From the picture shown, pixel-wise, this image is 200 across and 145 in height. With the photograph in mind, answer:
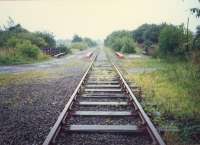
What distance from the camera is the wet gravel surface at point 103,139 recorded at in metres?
4.61

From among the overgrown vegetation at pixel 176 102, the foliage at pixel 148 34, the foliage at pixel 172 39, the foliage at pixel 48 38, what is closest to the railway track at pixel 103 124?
the overgrown vegetation at pixel 176 102

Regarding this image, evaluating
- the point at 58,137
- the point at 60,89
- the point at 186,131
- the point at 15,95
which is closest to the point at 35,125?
the point at 58,137

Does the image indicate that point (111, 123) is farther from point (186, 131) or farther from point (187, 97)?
point (187, 97)

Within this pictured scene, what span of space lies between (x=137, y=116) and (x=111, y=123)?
730 millimetres

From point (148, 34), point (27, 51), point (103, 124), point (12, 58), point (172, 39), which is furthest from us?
point (148, 34)

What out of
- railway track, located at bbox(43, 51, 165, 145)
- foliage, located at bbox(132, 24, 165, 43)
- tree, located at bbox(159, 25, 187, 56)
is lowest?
railway track, located at bbox(43, 51, 165, 145)

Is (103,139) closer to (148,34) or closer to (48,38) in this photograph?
(48,38)

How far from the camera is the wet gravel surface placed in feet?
15.1

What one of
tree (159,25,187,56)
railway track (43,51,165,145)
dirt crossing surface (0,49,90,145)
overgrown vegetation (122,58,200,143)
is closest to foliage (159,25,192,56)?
tree (159,25,187,56)

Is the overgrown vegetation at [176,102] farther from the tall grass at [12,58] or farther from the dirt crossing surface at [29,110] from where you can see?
the tall grass at [12,58]

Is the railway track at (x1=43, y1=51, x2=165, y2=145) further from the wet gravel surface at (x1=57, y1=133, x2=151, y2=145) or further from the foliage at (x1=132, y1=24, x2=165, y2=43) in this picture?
the foliage at (x1=132, y1=24, x2=165, y2=43)

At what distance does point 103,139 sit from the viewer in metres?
4.76

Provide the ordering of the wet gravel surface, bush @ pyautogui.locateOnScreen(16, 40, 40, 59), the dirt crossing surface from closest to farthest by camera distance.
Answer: the wet gravel surface, the dirt crossing surface, bush @ pyautogui.locateOnScreen(16, 40, 40, 59)

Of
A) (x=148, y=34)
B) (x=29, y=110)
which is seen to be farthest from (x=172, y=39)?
(x=148, y=34)
